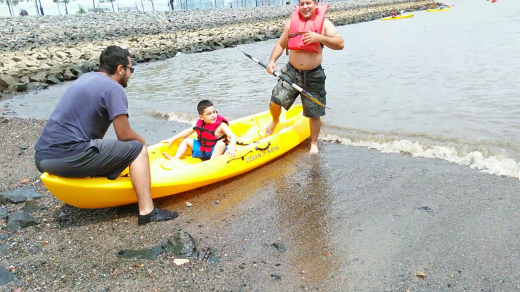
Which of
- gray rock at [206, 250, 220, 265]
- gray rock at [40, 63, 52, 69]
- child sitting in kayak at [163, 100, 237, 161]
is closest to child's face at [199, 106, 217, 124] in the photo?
child sitting in kayak at [163, 100, 237, 161]

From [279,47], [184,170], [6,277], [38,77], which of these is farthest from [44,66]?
[6,277]

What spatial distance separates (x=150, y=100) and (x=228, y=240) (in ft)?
24.6

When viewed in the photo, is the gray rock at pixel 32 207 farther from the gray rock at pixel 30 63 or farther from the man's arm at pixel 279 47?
the gray rock at pixel 30 63

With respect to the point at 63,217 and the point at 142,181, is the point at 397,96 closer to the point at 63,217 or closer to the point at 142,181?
the point at 142,181

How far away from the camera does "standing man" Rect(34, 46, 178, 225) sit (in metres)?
3.47

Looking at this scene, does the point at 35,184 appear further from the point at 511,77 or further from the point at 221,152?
the point at 511,77

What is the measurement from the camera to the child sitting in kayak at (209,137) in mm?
4883

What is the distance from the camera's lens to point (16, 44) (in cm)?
2212

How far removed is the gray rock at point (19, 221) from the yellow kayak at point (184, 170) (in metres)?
0.44

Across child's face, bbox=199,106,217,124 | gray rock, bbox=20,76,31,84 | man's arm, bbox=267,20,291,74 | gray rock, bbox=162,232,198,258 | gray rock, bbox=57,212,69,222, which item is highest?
man's arm, bbox=267,20,291,74

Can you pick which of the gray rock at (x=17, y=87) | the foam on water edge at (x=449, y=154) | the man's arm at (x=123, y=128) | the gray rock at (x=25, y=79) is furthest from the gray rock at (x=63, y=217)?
the gray rock at (x=25, y=79)

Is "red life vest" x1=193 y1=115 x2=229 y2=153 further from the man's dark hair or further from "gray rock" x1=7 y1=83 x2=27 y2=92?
"gray rock" x1=7 y1=83 x2=27 y2=92

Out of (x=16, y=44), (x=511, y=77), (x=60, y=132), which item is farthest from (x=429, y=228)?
(x=16, y=44)

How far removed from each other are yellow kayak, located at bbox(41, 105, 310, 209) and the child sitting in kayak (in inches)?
4.5
